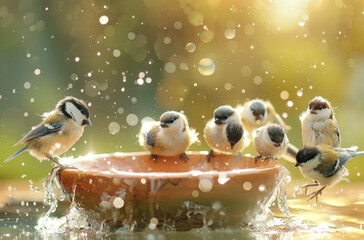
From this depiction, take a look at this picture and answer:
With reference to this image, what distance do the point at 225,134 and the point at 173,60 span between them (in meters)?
3.04

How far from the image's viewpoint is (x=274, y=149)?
500 cm

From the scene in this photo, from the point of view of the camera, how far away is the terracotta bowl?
12.3 ft

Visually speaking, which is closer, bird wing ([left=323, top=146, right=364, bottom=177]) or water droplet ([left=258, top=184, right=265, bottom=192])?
water droplet ([left=258, top=184, right=265, bottom=192])

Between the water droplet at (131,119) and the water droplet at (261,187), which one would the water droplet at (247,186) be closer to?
the water droplet at (261,187)

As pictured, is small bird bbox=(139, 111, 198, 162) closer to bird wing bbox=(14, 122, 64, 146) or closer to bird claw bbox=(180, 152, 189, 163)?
bird claw bbox=(180, 152, 189, 163)

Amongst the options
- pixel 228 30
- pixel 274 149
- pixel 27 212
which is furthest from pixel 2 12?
pixel 274 149

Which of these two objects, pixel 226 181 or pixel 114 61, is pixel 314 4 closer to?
pixel 114 61

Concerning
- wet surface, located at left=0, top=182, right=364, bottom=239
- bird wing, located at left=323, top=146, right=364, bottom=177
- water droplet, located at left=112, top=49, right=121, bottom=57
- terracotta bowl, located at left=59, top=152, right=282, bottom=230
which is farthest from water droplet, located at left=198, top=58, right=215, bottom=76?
terracotta bowl, located at left=59, top=152, right=282, bottom=230

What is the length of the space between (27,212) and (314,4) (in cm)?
479

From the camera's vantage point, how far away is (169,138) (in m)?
4.93

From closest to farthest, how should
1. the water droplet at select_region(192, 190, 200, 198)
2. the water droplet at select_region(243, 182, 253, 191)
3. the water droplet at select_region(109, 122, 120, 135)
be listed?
the water droplet at select_region(192, 190, 200, 198)
the water droplet at select_region(243, 182, 253, 191)
the water droplet at select_region(109, 122, 120, 135)

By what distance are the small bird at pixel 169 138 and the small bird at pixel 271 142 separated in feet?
1.86

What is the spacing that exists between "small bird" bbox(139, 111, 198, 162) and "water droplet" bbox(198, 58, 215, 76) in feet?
9.72

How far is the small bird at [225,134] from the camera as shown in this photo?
496 cm
